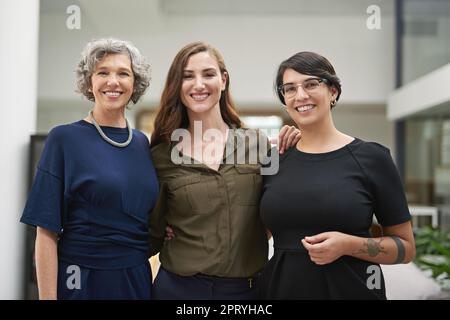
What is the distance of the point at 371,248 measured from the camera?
1.00 meters

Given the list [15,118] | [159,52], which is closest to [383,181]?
[159,52]

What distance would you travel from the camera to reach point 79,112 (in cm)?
121

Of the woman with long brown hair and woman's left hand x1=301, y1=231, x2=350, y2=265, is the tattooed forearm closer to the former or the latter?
woman's left hand x1=301, y1=231, x2=350, y2=265

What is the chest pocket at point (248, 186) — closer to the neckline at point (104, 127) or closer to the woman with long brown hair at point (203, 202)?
the woman with long brown hair at point (203, 202)

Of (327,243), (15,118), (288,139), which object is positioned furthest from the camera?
(15,118)

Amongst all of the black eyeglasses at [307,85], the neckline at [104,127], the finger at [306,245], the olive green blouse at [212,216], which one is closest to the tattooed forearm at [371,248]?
the finger at [306,245]

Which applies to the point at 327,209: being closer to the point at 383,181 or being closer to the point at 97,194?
the point at 383,181

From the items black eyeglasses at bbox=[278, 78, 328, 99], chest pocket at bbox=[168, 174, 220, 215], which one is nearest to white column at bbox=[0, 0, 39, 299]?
chest pocket at bbox=[168, 174, 220, 215]

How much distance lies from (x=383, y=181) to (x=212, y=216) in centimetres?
38

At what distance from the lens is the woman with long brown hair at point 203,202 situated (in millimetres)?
1070

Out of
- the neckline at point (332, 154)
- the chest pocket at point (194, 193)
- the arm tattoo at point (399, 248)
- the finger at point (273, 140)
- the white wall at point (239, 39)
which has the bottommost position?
the arm tattoo at point (399, 248)

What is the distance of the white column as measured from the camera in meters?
1.24

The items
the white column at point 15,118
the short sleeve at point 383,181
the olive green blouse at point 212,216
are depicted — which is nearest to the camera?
the short sleeve at point 383,181

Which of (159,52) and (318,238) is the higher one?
(159,52)
